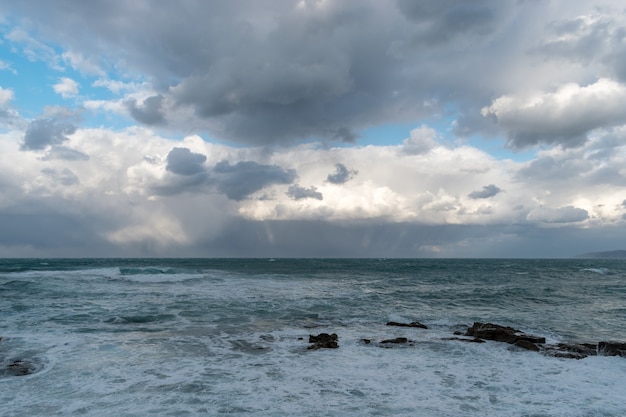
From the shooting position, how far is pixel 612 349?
14.3 m

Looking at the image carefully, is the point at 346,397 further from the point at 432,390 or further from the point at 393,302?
the point at 393,302

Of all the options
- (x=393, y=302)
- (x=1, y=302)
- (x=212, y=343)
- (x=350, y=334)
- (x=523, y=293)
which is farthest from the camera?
(x=523, y=293)

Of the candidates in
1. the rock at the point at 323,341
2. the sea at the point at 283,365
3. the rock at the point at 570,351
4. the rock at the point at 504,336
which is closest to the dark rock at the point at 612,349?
the rock at the point at 570,351

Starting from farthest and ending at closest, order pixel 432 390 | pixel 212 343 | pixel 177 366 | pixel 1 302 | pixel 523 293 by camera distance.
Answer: pixel 523 293, pixel 1 302, pixel 212 343, pixel 177 366, pixel 432 390

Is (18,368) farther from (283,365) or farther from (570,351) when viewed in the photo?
(570,351)

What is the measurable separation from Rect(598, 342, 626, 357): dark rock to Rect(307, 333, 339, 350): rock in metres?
9.55

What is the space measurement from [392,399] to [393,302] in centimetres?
2097

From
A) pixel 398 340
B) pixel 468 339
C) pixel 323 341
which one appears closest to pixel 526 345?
pixel 468 339

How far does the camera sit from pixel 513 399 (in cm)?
979

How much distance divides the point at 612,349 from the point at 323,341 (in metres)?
10.4

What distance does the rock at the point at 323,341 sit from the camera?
14844 millimetres

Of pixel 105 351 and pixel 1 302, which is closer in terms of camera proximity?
pixel 105 351

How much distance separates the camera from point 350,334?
58.2 ft

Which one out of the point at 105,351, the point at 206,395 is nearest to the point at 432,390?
the point at 206,395
